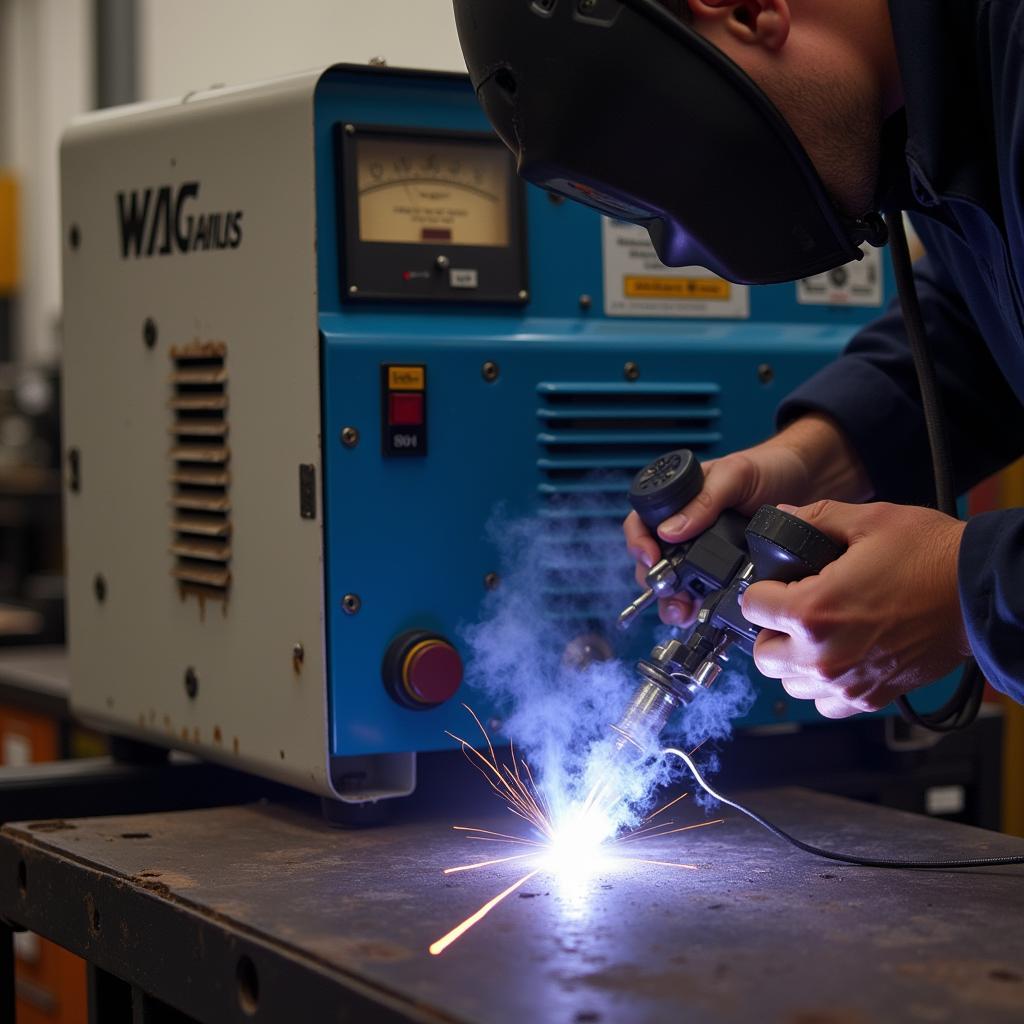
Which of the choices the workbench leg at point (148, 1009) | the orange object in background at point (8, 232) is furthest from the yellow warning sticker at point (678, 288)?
the orange object in background at point (8, 232)

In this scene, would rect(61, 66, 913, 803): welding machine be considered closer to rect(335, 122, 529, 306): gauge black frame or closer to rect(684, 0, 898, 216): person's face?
rect(335, 122, 529, 306): gauge black frame

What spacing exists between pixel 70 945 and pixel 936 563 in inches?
28.0

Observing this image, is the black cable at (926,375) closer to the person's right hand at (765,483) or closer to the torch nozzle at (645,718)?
the person's right hand at (765,483)

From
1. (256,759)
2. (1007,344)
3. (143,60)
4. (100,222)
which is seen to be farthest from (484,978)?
(143,60)

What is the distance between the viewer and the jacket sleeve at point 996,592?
37.5 inches

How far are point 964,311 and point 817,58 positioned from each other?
45 cm

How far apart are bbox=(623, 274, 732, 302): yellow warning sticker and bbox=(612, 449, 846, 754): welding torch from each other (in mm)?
245

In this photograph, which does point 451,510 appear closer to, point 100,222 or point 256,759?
point 256,759

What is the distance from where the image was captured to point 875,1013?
0.79 meters

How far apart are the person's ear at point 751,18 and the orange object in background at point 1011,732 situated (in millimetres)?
1299

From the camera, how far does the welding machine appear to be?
1.29m

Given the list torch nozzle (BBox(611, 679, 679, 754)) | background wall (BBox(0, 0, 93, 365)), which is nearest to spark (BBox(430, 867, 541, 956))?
torch nozzle (BBox(611, 679, 679, 754))

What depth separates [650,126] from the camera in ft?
3.49

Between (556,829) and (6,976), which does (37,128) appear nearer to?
(6,976)
